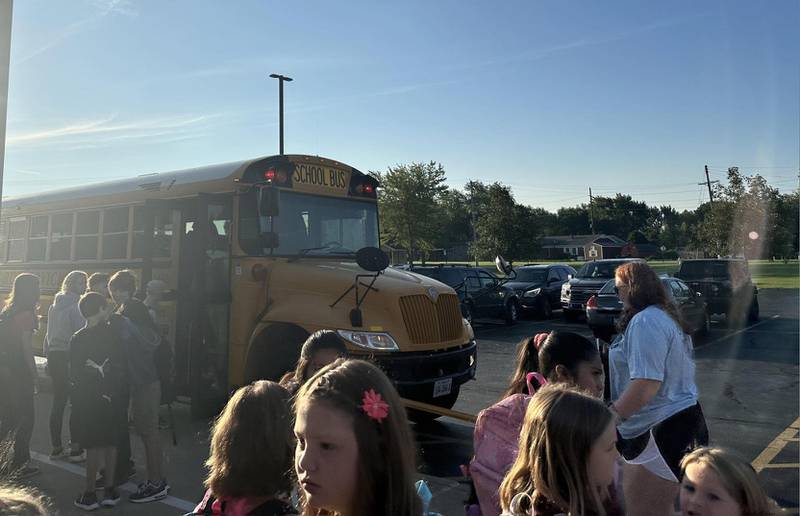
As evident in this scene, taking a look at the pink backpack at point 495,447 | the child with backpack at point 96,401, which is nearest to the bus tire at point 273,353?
the child with backpack at point 96,401

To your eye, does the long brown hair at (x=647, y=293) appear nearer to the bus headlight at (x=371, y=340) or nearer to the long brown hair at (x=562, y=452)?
the long brown hair at (x=562, y=452)

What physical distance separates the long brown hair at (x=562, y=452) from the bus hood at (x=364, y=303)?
3.86 m

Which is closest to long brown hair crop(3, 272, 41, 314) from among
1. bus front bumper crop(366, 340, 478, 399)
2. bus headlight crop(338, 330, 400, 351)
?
bus headlight crop(338, 330, 400, 351)

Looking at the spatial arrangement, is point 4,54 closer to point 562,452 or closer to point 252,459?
point 252,459

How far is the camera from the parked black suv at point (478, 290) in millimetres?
15930

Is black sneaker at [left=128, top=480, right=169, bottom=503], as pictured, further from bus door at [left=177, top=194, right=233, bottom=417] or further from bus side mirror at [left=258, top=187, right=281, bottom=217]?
bus side mirror at [left=258, top=187, right=281, bottom=217]

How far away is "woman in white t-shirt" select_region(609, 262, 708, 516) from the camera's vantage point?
Answer: 297 cm

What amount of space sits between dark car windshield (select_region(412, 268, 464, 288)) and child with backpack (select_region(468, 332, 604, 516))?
12846 millimetres

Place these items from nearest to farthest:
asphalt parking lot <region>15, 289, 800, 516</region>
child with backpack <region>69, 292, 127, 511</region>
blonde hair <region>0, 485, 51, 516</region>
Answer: blonde hair <region>0, 485, 51, 516</region>
child with backpack <region>69, 292, 127, 511</region>
asphalt parking lot <region>15, 289, 800, 516</region>

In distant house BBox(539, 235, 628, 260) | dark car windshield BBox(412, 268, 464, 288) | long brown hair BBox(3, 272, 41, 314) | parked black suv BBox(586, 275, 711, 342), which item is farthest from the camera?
distant house BBox(539, 235, 628, 260)

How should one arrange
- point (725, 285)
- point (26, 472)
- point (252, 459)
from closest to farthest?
1. point (252, 459)
2. point (26, 472)
3. point (725, 285)

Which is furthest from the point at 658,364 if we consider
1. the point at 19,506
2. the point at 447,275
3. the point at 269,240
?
the point at 447,275

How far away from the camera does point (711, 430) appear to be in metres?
6.48

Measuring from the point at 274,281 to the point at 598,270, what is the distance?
12675 mm
